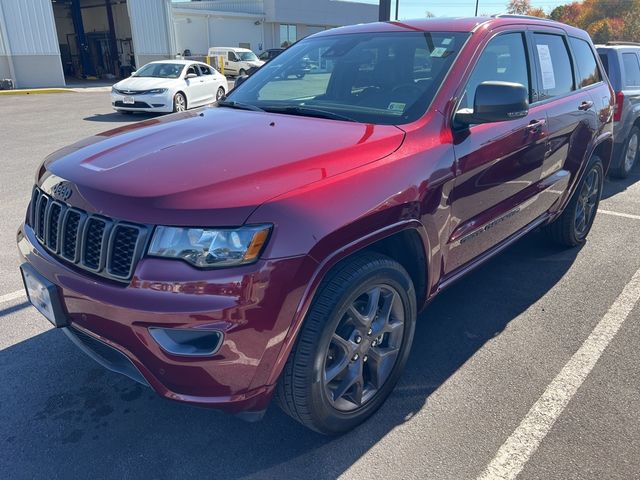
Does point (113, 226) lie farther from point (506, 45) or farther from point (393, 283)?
point (506, 45)

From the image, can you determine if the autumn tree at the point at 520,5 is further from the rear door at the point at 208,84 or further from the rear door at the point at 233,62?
the rear door at the point at 208,84

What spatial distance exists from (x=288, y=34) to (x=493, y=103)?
4533cm

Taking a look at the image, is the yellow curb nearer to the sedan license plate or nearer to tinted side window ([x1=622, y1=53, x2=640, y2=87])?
tinted side window ([x1=622, y1=53, x2=640, y2=87])

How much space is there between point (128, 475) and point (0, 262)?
9.59 feet

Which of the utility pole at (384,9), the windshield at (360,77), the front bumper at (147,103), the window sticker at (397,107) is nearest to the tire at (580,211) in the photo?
the windshield at (360,77)

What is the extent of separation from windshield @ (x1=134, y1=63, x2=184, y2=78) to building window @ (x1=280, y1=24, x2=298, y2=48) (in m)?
30.7

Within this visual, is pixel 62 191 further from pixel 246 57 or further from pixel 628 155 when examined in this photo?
pixel 246 57

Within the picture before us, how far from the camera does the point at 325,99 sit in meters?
3.28

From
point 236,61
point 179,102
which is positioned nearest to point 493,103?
point 179,102

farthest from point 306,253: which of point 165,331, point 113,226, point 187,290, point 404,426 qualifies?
point 404,426

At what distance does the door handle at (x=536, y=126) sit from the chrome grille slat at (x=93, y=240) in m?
2.61

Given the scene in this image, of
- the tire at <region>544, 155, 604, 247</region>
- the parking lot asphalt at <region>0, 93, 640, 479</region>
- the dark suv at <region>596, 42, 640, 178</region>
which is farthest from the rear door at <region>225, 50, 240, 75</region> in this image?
the parking lot asphalt at <region>0, 93, 640, 479</region>

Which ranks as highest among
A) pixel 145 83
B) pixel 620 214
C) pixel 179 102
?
pixel 145 83

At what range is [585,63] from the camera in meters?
4.66
